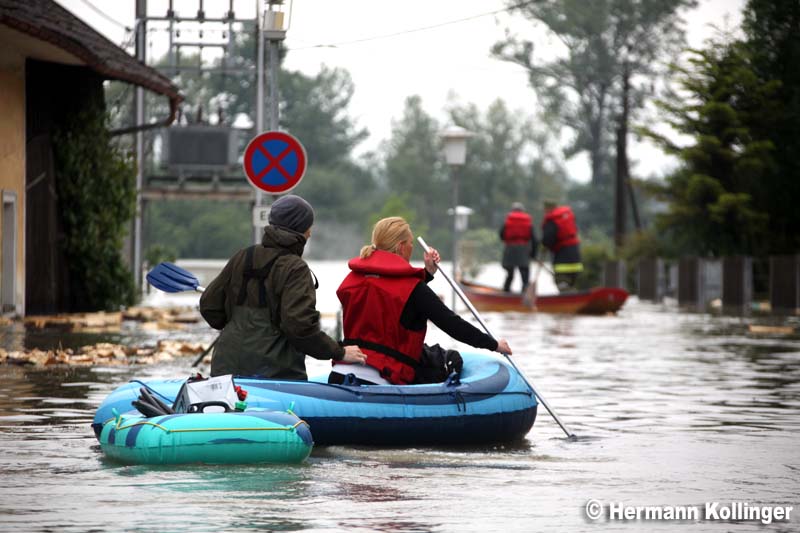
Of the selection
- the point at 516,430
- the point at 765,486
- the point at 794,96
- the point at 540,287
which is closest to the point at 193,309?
the point at 794,96

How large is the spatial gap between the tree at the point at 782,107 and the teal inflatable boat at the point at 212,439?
32.4m

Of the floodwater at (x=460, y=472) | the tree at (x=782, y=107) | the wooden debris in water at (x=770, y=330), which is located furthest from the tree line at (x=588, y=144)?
the floodwater at (x=460, y=472)

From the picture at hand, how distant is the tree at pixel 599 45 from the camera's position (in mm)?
82875

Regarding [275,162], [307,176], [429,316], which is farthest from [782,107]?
[307,176]

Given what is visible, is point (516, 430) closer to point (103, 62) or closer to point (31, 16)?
point (31, 16)

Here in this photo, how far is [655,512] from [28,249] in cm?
1872

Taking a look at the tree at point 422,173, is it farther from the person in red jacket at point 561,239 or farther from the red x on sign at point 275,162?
the red x on sign at point 275,162

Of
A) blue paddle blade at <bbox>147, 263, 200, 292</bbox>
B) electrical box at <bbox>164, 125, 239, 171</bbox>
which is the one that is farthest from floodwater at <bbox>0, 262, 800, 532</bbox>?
electrical box at <bbox>164, 125, 239, 171</bbox>

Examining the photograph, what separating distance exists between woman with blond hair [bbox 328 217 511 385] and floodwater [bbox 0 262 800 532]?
608 mm

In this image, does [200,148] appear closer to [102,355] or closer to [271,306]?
[102,355]

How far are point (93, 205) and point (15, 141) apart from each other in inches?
102

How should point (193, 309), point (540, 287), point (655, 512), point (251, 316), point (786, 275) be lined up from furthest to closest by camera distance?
point (540, 287), point (786, 275), point (193, 309), point (251, 316), point (655, 512)

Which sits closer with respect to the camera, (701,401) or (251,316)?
(251,316)

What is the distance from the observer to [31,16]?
2219cm
